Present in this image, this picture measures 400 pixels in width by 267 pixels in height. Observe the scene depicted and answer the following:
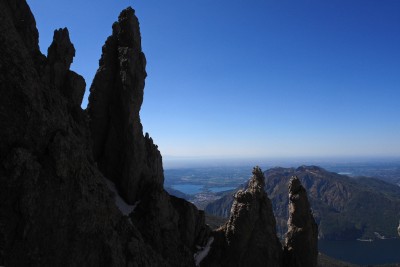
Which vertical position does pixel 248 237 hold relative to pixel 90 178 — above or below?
below

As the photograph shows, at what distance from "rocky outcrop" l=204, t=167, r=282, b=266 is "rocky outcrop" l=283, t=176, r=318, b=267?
174cm

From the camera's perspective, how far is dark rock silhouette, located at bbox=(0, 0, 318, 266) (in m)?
24.4

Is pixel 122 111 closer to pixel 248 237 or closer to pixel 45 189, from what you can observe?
pixel 45 189

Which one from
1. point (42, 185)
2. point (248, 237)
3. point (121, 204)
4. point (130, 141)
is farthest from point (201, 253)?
point (42, 185)

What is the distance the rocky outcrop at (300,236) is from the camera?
5041 cm

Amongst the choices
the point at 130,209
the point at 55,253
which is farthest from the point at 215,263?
the point at 55,253

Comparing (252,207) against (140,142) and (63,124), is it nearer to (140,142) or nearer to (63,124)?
(140,142)

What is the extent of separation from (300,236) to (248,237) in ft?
26.0

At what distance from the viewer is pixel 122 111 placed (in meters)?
45.7

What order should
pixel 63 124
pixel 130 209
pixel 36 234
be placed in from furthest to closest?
pixel 130 209 → pixel 63 124 → pixel 36 234

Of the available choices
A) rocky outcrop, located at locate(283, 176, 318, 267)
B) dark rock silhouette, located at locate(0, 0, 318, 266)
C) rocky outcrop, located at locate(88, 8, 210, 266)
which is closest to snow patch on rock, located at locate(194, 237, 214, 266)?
dark rock silhouette, located at locate(0, 0, 318, 266)

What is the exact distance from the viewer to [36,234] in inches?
968

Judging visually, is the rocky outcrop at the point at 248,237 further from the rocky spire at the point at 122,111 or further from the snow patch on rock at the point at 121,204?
the snow patch on rock at the point at 121,204

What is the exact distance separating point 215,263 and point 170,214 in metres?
8.86
